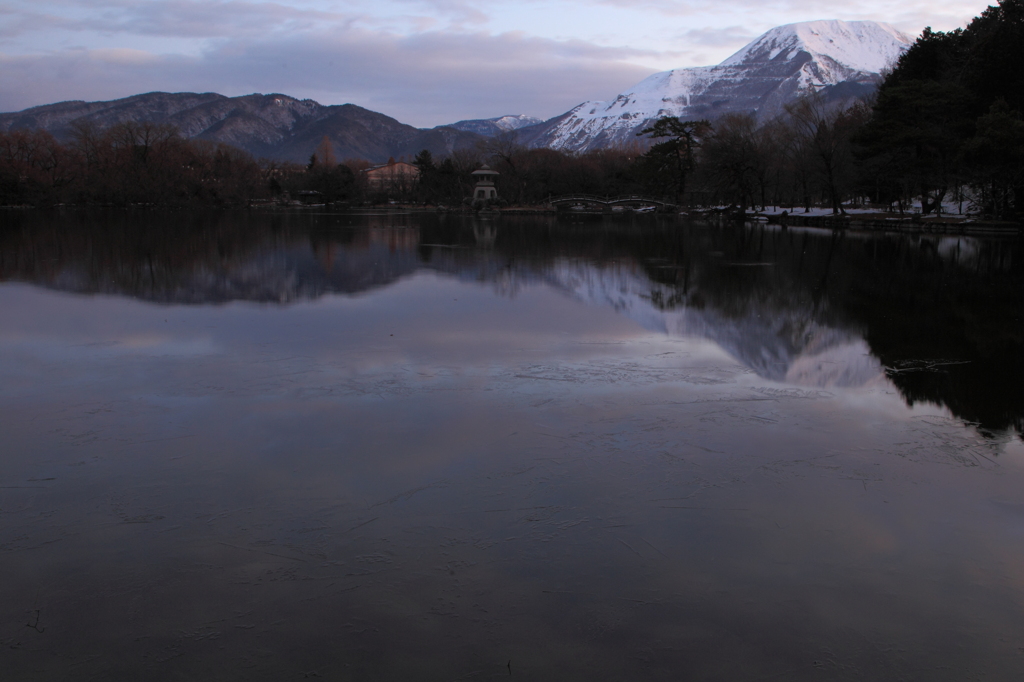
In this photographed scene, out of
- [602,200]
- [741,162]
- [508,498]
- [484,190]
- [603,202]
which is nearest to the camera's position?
[508,498]

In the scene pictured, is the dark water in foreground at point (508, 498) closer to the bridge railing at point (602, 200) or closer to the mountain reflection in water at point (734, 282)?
the mountain reflection in water at point (734, 282)

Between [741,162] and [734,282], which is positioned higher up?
[741,162]

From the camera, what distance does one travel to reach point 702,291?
1296cm

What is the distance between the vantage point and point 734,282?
14.2 metres

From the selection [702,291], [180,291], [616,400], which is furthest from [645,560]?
[180,291]

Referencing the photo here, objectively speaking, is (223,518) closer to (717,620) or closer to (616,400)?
(717,620)

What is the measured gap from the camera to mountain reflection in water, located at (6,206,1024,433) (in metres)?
7.64

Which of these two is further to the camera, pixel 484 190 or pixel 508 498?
pixel 484 190

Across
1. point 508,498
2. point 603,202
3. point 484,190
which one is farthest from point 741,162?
point 508,498

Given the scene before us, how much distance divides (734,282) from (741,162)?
34.3m

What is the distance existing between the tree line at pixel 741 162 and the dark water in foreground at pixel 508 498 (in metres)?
27.5

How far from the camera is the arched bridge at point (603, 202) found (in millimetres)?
67994

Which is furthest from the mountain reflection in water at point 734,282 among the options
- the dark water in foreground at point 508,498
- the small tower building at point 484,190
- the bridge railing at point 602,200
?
the bridge railing at point 602,200

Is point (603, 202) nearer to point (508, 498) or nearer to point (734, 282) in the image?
point (734, 282)
